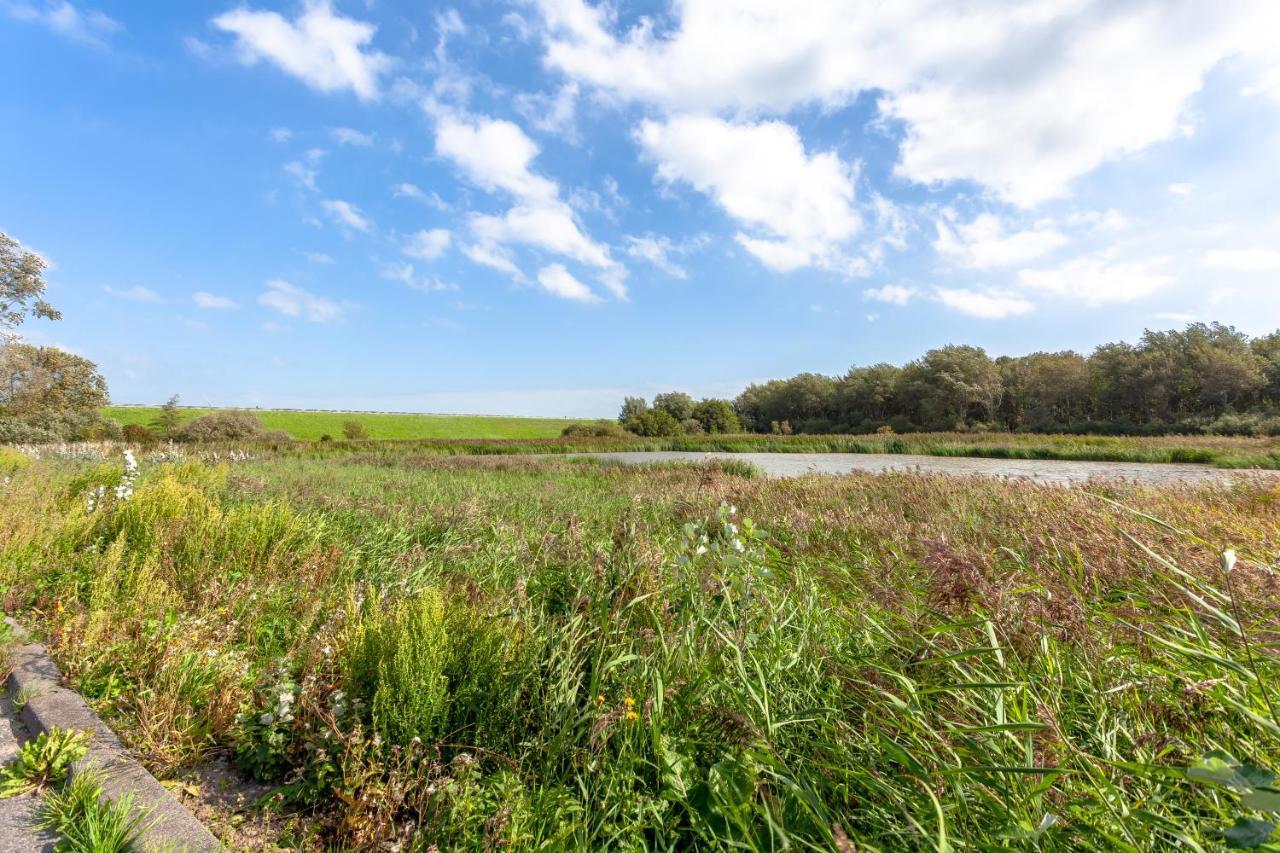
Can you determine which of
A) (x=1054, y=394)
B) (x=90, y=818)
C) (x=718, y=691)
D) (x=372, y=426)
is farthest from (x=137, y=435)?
(x=1054, y=394)

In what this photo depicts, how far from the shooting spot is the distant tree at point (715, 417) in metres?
61.6

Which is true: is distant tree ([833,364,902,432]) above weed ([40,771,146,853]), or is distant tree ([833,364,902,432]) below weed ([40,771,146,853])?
above

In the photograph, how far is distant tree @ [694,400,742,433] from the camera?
6159 centimetres

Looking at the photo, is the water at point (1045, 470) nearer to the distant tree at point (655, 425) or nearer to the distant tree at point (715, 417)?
the distant tree at point (655, 425)

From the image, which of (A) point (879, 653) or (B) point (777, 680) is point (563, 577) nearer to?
(B) point (777, 680)

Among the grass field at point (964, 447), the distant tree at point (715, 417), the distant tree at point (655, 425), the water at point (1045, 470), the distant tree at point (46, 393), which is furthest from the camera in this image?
the distant tree at point (715, 417)

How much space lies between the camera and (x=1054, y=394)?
44656mm

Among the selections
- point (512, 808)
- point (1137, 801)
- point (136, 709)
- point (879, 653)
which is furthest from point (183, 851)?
point (1137, 801)

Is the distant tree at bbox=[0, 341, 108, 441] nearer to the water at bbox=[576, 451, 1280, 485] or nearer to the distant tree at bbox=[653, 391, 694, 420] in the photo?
the water at bbox=[576, 451, 1280, 485]

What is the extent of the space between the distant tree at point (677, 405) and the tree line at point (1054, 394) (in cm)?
12

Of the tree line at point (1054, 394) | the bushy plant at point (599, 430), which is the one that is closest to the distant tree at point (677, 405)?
the tree line at point (1054, 394)

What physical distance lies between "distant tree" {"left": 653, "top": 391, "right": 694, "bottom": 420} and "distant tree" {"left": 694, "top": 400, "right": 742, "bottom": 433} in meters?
0.96

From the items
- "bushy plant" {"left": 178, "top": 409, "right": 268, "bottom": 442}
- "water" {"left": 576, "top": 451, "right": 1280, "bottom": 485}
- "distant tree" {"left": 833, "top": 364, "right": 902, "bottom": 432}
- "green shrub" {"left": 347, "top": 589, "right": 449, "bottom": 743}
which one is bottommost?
"water" {"left": 576, "top": 451, "right": 1280, "bottom": 485}

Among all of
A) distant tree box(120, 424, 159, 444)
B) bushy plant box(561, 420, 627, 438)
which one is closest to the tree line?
bushy plant box(561, 420, 627, 438)
